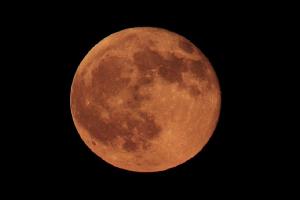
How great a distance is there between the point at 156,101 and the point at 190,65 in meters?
0.86

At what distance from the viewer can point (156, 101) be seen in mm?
6199

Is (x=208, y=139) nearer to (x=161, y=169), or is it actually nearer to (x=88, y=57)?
(x=161, y=169)

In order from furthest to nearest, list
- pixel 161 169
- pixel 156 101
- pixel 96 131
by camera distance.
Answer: pixel 161 169, pixel 96 131, pixel 156 101

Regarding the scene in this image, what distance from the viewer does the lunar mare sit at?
623 centimetres

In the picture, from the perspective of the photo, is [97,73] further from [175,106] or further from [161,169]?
[161,169]

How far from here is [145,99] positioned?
6.19 metres

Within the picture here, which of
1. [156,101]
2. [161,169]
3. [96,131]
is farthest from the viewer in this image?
[161,169]

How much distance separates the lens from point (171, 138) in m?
6.46

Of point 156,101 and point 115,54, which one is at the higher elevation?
point 115,54

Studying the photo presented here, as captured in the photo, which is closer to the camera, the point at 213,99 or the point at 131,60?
the point at 131,60

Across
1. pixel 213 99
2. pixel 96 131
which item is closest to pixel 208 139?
pixel 213 99

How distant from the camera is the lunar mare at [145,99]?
6.23 m

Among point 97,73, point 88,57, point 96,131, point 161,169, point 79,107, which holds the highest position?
point 88,57

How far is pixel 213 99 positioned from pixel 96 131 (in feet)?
6.40
